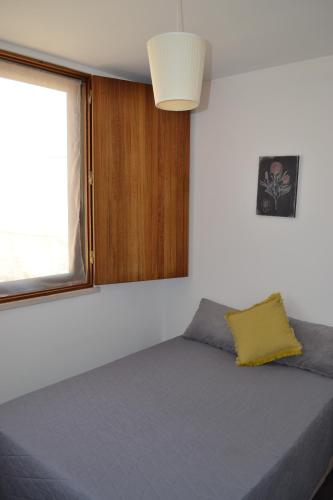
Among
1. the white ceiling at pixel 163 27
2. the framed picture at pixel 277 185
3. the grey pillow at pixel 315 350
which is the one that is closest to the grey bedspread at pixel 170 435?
the grey pillow at pixel 315 350

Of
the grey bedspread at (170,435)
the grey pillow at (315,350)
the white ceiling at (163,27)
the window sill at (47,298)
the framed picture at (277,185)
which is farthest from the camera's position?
the framed picture at (277,185)

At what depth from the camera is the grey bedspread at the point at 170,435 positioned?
5.12 ft

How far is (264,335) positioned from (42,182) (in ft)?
5.78

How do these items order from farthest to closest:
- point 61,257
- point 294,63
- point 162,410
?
1. point 61,257
2. point 294,63
3. point 162,410

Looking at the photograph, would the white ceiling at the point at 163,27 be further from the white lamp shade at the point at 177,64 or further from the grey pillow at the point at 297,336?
the grey pillow at the point at 297,336

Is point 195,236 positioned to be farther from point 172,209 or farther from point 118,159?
point 118,159

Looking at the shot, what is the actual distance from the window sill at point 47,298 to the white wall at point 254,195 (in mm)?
866

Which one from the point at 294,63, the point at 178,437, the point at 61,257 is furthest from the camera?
the point at 61,257

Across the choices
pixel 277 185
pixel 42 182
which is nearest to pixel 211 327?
pixel 277 185

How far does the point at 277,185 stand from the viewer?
2824 millimetres

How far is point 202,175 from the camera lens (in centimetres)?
328

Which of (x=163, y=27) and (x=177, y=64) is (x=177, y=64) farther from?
(x=163, y=27)

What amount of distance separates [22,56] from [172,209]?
1485 mm

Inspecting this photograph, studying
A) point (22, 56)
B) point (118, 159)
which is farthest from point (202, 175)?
point (22, 56)
